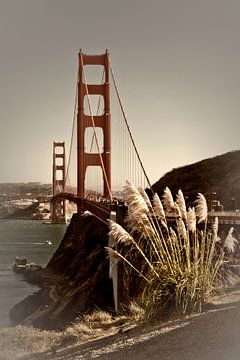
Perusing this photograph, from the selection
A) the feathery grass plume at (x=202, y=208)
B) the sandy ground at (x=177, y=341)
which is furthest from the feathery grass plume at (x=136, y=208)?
the sandy ground at (x=177, y=341)

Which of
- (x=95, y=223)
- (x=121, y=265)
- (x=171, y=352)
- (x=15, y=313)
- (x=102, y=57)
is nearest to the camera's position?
(x=171, y=352)

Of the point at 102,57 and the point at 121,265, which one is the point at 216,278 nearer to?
the point at 121,265

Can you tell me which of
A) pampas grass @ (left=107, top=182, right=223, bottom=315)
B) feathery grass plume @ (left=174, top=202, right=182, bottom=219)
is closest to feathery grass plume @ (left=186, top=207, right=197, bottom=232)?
pampas grass @ (left=107, top=182, right=223, bottom=315)

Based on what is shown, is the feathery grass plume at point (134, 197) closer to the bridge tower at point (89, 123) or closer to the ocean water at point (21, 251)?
the ocean water at point (21, 251)

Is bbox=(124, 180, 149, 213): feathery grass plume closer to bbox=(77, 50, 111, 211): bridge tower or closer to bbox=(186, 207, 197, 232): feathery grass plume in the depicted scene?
bbox=(186, 207, 197, 232): feathery grass plume

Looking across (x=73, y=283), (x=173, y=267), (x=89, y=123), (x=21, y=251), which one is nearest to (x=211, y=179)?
(x=89, y=123)

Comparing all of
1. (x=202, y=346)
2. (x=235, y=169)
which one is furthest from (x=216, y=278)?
(x=235, y=169)

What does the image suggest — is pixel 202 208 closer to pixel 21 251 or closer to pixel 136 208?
pixel 136 208
